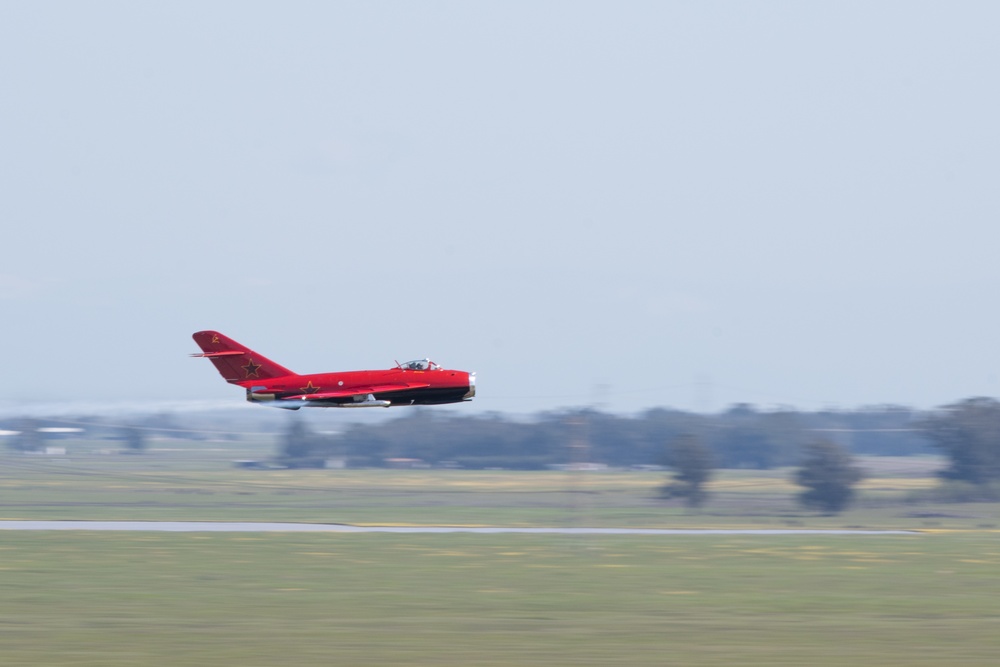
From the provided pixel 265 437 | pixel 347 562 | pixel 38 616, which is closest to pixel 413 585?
pixel 347 562

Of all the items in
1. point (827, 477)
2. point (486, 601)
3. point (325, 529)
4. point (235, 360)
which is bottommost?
point (486, 601)

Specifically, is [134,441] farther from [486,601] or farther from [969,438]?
[486,601]

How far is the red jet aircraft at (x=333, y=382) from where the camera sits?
139ft

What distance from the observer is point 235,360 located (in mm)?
43000

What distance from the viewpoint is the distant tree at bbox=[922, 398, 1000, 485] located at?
130625 millimetres

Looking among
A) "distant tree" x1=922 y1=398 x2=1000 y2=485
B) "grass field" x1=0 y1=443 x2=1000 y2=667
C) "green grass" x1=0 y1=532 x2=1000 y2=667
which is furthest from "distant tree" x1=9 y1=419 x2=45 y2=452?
"distant tree" x1=922 y1=398 x2=1000 y2=485

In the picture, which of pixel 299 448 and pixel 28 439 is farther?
pixel 28 439

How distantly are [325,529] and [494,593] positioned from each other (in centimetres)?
3421

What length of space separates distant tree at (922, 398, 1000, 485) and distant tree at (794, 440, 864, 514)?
14948 mm

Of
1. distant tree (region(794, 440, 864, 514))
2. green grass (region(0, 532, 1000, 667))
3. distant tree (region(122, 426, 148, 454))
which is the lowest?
green grass (region(0, 532, 1000, 667))

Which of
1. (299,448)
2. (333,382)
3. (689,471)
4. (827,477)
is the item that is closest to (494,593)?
(333,382)

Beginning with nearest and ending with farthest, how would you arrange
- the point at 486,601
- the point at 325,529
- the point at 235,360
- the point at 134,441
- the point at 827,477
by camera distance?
the point at 235,360 < the point at 486,601 < the point at 325,529 < the point at 827,477 < the point at 134,441

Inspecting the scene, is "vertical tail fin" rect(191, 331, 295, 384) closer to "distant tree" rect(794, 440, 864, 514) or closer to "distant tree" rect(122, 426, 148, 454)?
"distant tree" rect(794, 440, 864, 514)

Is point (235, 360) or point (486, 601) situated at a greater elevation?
point (235, 360)
